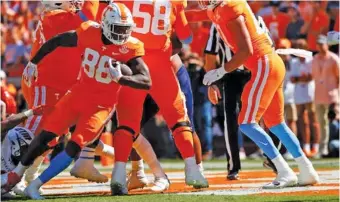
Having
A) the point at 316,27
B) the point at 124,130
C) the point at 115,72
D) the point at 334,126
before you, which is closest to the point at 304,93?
the point at 334,126

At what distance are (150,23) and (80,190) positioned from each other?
5.51 ft

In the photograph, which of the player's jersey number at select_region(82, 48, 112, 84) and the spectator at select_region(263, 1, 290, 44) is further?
the spectator at select_region(263, 1, 290, 44)

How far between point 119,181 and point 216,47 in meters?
2.52

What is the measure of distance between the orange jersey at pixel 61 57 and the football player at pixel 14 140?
1.52 ft

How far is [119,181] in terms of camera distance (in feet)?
26.5

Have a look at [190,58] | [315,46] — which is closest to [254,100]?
[190,58]

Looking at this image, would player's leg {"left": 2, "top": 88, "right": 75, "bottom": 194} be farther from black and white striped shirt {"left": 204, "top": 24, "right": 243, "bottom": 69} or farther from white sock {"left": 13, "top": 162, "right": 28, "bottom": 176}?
black and white striped shirt {"left": 204, "top": 24, "right": 243, "bottom": 69}

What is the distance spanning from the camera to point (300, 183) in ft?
28.8

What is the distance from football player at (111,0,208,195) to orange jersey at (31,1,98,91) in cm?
46

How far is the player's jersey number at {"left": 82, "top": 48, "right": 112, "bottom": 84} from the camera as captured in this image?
26.0 feet

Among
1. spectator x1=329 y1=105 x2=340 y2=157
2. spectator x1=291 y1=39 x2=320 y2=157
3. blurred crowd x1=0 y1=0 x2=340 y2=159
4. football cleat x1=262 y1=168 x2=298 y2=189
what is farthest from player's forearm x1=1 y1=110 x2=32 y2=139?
spectator x1=291 y1=39 x2=320 y2=157

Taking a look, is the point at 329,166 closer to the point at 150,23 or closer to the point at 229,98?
the point at 229,98

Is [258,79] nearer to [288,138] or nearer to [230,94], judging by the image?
[288,138]

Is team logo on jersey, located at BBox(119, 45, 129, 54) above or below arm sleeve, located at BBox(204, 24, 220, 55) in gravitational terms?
above
